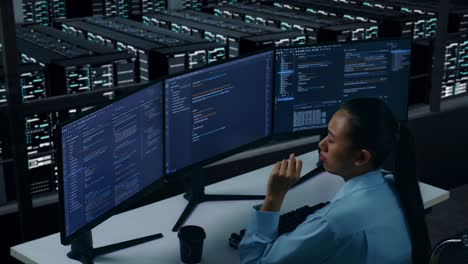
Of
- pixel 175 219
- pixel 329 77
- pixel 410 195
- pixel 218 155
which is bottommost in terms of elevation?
pixel 175 219

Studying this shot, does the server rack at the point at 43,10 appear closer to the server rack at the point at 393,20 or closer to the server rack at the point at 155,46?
the server rack at the point at 155,46

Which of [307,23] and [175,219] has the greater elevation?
[307,23]

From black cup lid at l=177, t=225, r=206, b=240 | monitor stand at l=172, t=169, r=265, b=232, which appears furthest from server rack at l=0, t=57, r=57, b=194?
black cup lid at l=177, t=225, r=206, b=240

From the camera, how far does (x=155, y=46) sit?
366 centimetres

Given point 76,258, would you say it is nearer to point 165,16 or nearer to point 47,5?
point 165,16

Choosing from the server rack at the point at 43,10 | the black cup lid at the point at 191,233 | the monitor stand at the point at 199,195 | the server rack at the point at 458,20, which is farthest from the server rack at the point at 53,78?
the server rack at the point at 43,10

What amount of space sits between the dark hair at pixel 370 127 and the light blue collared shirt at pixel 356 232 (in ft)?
0.24

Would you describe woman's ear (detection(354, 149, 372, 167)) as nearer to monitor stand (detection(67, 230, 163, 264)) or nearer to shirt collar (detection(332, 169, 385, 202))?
shirt collar (detection(332, 169, 385, 202))

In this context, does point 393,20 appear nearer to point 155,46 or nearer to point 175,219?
point 155,46

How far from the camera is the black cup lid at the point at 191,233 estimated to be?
2.03m

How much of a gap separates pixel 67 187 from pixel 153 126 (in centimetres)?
39

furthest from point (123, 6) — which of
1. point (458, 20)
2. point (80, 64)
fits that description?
point (80, 64)

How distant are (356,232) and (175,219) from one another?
0.79 meters

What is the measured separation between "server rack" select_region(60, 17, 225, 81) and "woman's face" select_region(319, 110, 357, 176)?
1.68m
